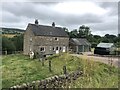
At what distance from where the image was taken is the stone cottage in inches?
1608

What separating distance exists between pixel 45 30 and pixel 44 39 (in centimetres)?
226

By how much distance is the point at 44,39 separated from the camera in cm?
4197

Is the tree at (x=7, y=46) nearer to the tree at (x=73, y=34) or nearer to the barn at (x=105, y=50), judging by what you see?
the barn at (x=105, y=50)

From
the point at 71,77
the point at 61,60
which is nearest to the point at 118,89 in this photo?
the point at 71,77

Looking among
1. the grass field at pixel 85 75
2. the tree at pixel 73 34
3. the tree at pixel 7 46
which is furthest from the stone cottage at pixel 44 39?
the tree at pixel 73 34

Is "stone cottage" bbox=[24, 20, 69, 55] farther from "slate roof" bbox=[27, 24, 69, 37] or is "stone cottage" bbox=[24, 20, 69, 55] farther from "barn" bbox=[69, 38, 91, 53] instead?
"barn" bbox=[69, 38, 91, 53]

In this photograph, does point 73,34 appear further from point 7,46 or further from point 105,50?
point 105,50

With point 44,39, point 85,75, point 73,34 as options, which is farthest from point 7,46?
point 73,34

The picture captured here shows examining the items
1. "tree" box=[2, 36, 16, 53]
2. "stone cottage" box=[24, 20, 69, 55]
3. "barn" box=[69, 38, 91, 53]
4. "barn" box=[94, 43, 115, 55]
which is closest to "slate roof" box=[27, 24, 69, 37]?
"stone cottage" box=[24, 20, 69, 55]

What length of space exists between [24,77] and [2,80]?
152 centimetres

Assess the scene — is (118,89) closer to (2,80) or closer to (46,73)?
(46,73)

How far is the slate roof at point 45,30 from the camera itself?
136 ft

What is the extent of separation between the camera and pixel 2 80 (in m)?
13.3

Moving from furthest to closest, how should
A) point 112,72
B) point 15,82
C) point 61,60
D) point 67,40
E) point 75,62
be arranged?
point 67,40 < point 61,60 < point 75,62 < point 112,72 < point 15,82
